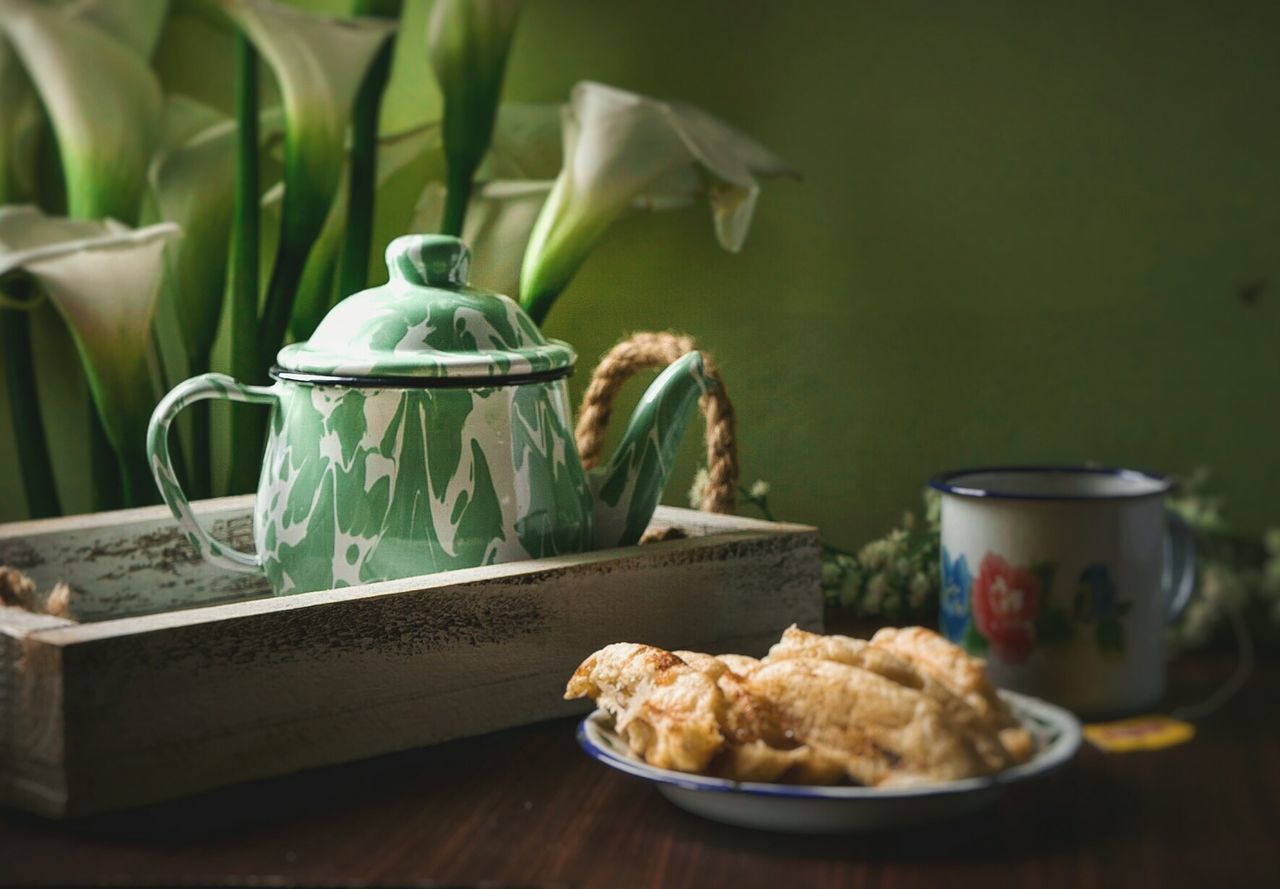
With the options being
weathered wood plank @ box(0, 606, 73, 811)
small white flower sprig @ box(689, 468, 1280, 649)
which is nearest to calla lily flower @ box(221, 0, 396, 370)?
small white flower sprig @ box(689, 468, 1280, 649)

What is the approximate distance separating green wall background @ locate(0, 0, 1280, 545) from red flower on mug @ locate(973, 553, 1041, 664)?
15.3 inches

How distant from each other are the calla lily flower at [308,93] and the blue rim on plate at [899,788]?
0.51 metres

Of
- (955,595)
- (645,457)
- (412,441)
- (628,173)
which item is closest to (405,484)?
(412,441)

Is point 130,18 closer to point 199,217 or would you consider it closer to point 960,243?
point 199,217

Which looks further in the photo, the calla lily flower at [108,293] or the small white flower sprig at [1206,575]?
the calla lily flower at [108,293]

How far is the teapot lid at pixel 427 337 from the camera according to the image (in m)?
0.62

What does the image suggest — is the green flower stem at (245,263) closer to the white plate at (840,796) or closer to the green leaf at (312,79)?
the green leaf at (312,79)

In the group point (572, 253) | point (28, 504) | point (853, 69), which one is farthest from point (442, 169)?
point (28, 504)

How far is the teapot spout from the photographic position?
0.69 metres

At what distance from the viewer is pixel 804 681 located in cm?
50

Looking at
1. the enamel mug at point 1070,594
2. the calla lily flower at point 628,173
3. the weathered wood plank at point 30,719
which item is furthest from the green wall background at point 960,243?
the weathered wood plank at point 30,719

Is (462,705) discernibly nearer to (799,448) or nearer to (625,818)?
(625,818)

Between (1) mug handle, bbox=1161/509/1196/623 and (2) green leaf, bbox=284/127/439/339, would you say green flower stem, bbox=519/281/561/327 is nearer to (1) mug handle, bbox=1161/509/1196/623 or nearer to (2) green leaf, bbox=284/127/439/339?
(2) green leaf, bbox=284/127/439/339

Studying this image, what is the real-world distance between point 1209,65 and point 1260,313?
153 millimetres
